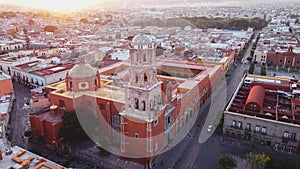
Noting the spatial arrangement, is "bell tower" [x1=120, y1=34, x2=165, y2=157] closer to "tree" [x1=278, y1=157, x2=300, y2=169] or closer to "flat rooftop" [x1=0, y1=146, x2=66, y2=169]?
"flat rooftop" [x1=0, y1=146, x2=66, y2=169]

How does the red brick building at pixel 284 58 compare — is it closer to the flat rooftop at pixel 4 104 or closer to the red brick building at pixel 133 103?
the red brick building at pixel 133 103

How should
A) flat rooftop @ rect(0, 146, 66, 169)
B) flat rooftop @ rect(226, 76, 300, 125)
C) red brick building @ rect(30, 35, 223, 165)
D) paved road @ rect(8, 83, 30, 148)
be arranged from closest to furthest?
flat rooftop @ rect(0, 146, 66, 169)
red brick building @ rect(30, 35, 223, 165)
flat rooftop @ rect(226, 76, 300, 125)
paved road @ rect(8, 83, 30, 148)

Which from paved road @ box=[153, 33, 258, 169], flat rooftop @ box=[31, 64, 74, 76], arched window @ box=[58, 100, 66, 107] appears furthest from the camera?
flat rooftop @ box=[31, 64, 74, 76]

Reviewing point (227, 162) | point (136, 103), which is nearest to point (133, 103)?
point (136, 103)

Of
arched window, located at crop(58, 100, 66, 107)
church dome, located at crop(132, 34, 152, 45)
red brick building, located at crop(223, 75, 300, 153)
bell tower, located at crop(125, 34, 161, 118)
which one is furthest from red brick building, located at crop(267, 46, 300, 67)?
arched window, located at crop(58, 100, 66, 107)

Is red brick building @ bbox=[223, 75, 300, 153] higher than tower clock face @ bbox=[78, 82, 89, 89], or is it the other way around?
tower clock face @ bbox=[78, 82, 89, 89]

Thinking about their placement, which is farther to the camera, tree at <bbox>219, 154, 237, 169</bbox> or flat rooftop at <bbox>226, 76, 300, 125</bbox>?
flat rooftop at <bbox>226, 76, 300, 125</bbox>

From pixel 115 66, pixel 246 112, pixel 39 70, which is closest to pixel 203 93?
pixel 246 112

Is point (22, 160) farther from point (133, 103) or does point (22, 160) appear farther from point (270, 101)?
point (270, 101)

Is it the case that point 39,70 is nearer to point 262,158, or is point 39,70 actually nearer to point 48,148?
point 48,148

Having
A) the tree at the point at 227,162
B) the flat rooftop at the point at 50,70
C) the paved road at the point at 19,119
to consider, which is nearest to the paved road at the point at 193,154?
the tree at the point at 227,162

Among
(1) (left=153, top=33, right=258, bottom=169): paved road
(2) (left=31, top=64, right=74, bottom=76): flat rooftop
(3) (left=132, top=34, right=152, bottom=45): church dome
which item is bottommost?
(1) (left=153, top=33, right=258, bottom=169): paved road
